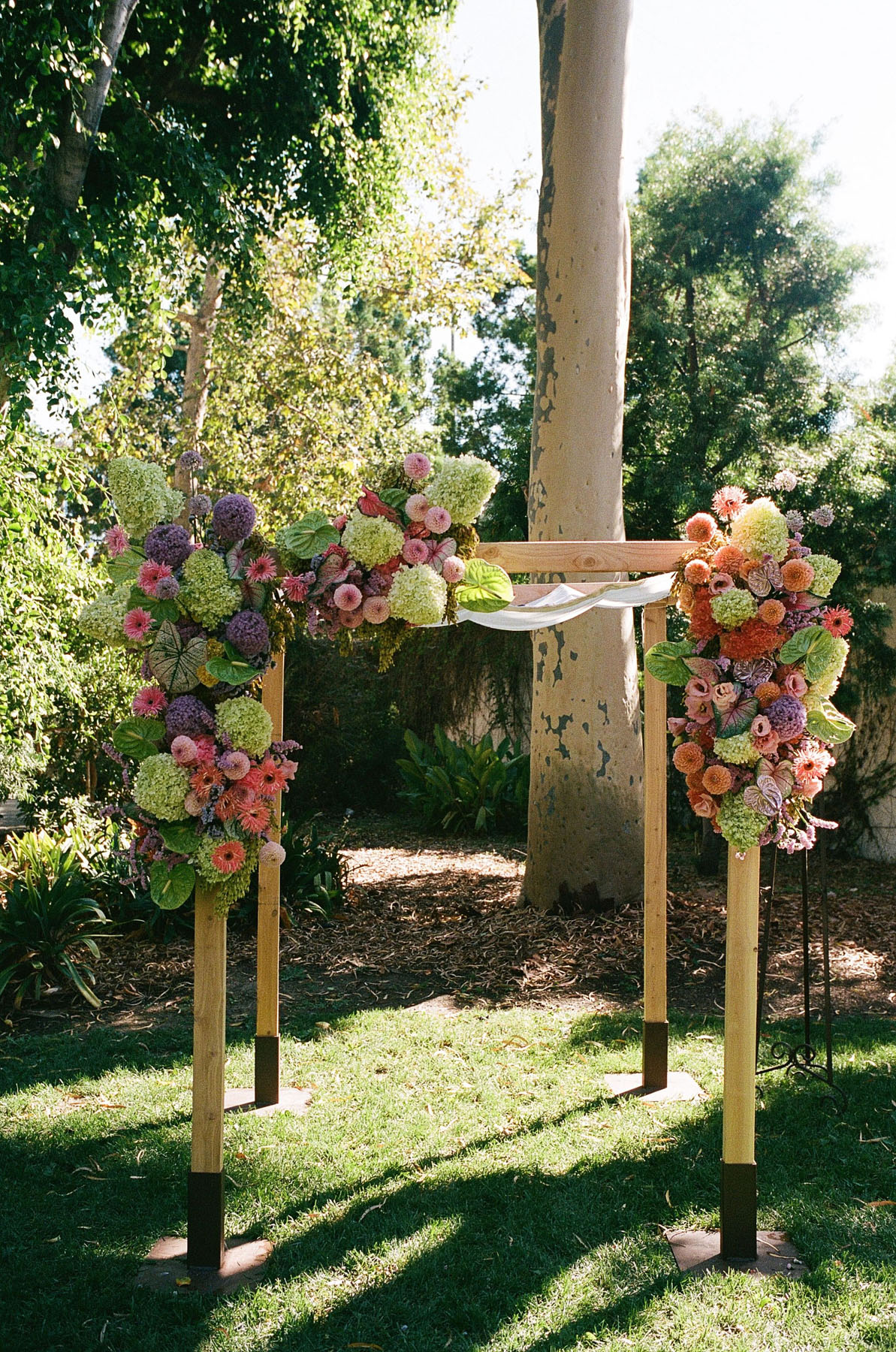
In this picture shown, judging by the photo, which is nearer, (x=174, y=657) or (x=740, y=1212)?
(x=174, y=657)

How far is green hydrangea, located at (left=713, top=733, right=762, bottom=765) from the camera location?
286 cm

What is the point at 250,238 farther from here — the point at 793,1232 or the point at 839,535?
the point at 793,1232

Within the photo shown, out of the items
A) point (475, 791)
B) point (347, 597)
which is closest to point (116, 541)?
point (347, 597)

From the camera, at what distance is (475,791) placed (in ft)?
32.6

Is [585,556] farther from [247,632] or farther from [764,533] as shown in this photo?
[247,632]

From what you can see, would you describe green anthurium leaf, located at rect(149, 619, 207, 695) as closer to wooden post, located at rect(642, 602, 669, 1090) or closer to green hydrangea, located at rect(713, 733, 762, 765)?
green hydrangea, located at rect(713, 733, 762, 765)

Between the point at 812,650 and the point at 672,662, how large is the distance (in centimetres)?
42

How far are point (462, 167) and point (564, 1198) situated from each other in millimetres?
11931

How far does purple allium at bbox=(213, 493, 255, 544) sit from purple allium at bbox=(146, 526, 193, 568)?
0.32ft

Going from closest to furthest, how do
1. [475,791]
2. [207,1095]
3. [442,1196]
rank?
[207,1095], [442,1196], [475,791]

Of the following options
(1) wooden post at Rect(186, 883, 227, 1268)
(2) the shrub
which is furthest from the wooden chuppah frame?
(2) the shrub

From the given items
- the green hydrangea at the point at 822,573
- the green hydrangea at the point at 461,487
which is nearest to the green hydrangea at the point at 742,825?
the green hydrangea at the point at 822,573

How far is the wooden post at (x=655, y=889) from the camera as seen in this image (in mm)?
4113

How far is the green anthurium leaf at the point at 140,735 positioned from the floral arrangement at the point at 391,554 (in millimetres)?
517
